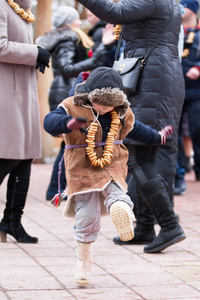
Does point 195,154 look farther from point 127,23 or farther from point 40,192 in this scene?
point 127,23

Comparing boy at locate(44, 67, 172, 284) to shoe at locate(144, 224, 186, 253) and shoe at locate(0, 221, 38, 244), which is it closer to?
shoe at locate(144, 224, 186, 253)

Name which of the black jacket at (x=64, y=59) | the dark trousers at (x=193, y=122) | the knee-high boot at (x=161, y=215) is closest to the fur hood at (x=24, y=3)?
the knee-high boot at (x=161, y=215)

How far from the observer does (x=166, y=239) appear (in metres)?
4.91

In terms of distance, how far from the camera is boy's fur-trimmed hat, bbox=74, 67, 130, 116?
13.1ft

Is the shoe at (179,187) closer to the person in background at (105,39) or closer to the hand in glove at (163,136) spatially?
the person in background at (105,39)

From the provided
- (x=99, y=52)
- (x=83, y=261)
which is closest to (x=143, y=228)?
(x=83, y=261)

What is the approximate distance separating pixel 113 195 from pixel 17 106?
1.48 m

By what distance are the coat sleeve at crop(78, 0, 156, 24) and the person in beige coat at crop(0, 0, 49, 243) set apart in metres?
0.58

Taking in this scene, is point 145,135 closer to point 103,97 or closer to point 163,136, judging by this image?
point 163,136

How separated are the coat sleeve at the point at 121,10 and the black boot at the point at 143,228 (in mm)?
1396

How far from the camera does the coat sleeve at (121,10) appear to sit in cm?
485

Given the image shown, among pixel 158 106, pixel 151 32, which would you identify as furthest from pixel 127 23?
pixel 158 106

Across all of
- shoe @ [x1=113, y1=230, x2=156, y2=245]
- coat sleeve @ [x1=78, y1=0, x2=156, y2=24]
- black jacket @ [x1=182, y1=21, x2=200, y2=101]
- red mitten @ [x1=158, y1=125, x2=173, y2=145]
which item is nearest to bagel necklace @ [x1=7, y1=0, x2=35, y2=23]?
coat sleeve @ [x1=78, y1=0, x2=156, y2=24]

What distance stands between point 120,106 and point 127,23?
105 cm
